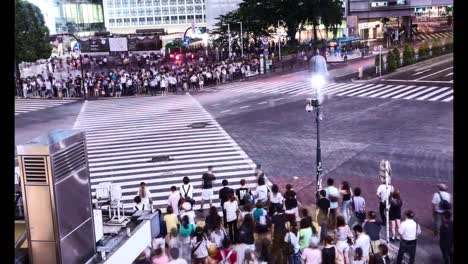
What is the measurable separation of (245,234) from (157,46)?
5971 cm

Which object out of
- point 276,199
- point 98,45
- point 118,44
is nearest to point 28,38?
point 118,44

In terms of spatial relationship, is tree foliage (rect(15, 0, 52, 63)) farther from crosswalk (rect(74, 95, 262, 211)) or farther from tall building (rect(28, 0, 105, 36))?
tall building (rect(28, 0, 105, 36))

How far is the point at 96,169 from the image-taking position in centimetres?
2059

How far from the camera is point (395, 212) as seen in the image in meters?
11.7

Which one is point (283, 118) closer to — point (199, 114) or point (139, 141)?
point (199, 114)

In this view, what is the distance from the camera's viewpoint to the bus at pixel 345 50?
5509 centimetres

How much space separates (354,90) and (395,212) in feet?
82.3

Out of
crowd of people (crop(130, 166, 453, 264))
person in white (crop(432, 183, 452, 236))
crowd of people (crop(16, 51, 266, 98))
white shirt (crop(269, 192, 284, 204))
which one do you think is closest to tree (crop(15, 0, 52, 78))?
crowd of people (crop(16, 51, 266, 98))

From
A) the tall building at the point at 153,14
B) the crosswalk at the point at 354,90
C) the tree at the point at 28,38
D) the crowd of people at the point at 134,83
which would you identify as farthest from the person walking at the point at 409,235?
the tall building at the point at 153,14

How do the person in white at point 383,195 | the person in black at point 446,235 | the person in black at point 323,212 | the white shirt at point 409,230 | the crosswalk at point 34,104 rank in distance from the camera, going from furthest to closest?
the crosswalk at point 34,104
the person in white at point 383,195
the person in black at point 323,212
the white shirt at point 409,230
the person in black at point 446,235

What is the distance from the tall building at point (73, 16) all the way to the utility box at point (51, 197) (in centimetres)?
13624

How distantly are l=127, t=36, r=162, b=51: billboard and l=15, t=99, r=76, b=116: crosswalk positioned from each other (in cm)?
2747

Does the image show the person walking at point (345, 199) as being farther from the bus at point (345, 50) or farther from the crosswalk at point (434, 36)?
the crosswalk at point (434, 36)

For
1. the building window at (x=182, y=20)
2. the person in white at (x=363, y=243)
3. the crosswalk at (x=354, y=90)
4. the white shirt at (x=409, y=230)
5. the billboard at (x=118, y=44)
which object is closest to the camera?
the person in white at (x=363, y=243)
